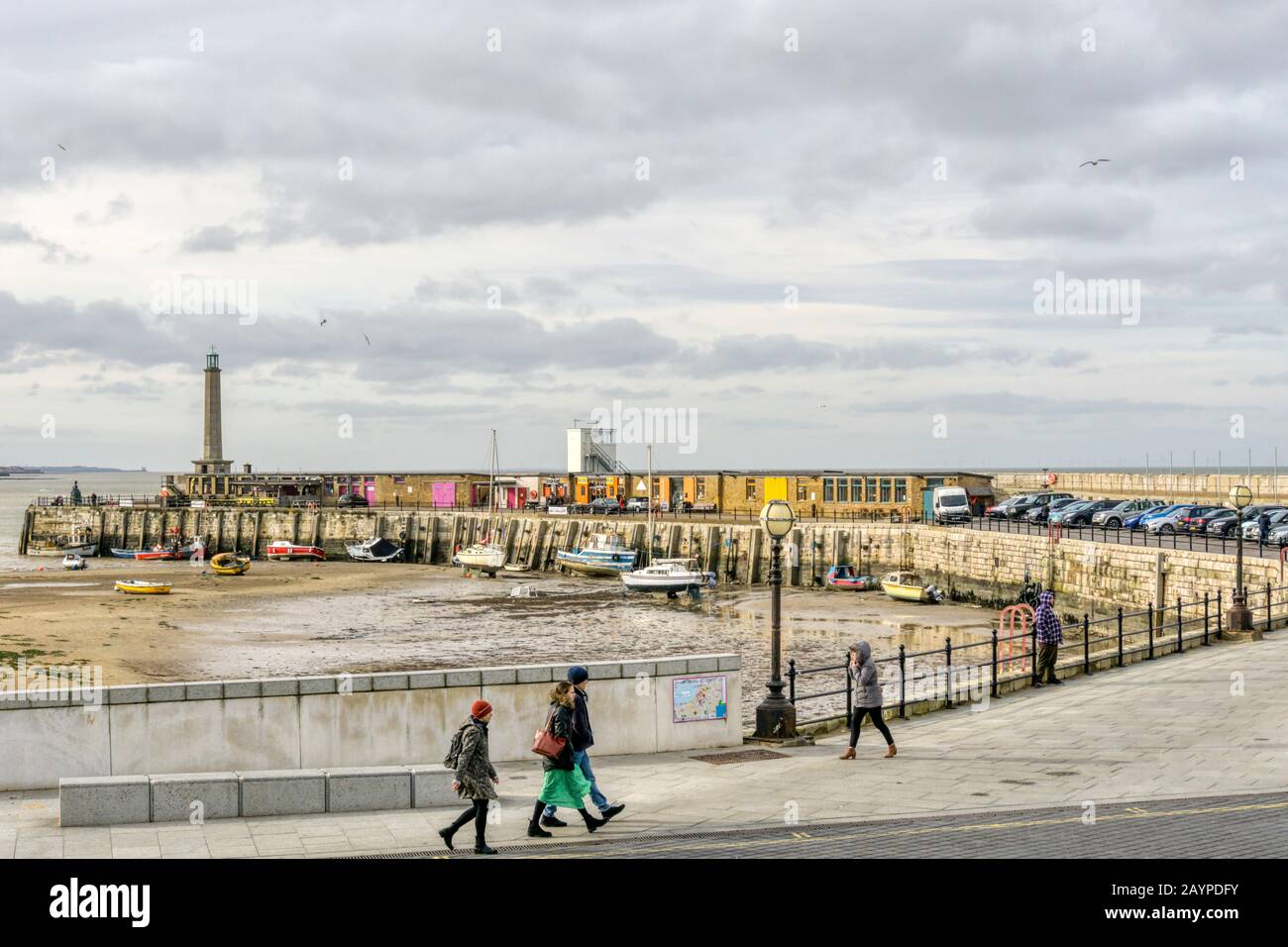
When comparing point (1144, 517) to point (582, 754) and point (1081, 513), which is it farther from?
point (582, 754)

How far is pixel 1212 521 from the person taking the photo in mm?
55375

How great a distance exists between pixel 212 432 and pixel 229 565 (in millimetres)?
48336

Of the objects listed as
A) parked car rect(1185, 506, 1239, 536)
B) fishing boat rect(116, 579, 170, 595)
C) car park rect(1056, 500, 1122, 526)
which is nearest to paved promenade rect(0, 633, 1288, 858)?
parked car rect(1185, 506, 1239, 536)

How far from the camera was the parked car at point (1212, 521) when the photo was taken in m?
54.6

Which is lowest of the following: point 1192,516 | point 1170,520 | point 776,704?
point 776,704

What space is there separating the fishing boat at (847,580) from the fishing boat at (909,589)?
3100 mm

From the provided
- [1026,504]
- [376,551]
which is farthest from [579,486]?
[1026,504]

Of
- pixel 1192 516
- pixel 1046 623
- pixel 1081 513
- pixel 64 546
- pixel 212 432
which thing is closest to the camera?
pixel 1046 623

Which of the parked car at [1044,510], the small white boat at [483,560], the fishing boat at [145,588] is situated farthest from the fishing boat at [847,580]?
the fishing boat at [145,588]

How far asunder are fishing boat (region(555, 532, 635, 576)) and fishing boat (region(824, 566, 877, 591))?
1445 cm

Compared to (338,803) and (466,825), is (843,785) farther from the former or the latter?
(338,803)

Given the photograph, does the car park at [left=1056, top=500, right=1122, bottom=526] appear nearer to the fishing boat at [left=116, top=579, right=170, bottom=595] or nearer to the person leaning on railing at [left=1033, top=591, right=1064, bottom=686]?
the person leaning on railing at [left=1033, top=591, right=1064, bottom=686]

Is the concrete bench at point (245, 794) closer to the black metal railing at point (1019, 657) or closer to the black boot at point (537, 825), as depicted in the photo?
the black boot at point (537, 825)
